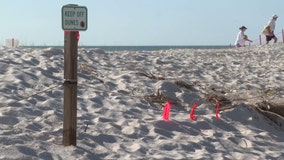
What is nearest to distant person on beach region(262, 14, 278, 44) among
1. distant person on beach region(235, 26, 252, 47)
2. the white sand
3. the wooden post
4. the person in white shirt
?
the person in white shirt

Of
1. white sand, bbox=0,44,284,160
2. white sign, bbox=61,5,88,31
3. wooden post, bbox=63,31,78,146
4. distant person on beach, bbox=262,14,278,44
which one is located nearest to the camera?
white sign, bbox=61,5,88,31

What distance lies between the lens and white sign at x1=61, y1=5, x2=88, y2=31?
4.04 meters

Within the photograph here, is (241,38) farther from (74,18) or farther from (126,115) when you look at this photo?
(74,18)

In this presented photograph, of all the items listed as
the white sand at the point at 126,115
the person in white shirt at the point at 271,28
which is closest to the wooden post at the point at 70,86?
the white sand at the point at 126,115

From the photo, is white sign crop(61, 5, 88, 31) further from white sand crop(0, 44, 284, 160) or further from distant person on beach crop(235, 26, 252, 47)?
distant person on beach crop(235, 26, 252, 47)

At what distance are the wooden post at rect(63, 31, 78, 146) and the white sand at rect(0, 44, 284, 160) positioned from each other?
155mm

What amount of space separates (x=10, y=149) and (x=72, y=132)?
1.97 feet

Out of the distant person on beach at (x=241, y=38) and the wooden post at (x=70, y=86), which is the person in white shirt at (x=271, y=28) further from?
the wooden post at (x=70, y=86)

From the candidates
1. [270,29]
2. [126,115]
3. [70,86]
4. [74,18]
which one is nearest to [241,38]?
[270,29]

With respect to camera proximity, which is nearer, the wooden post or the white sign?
the white sign

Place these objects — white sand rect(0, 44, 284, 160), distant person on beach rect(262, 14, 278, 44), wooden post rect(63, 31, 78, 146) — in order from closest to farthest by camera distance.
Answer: wooden post rect(63, 31, 78, 146) → white sand rect(0, 44, 284, 160) → distant person on beach rect(262, 14, 278, 44)

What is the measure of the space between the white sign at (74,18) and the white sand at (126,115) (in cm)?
116

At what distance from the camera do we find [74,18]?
4.04 m

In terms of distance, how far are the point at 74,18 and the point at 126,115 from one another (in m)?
1.91
